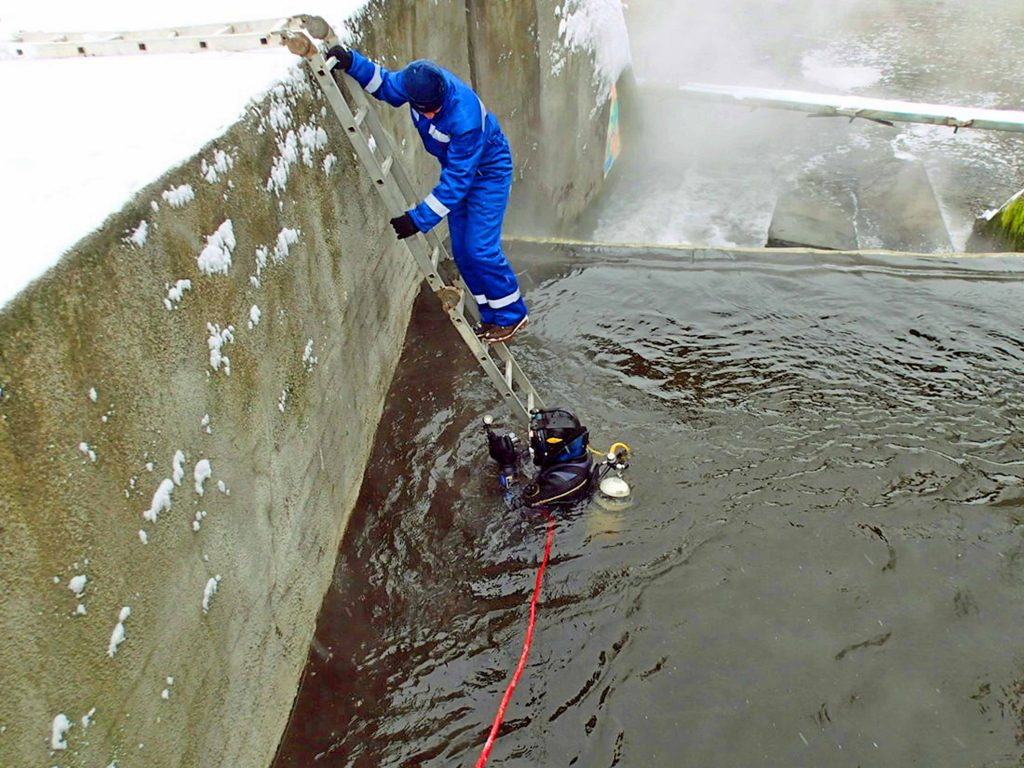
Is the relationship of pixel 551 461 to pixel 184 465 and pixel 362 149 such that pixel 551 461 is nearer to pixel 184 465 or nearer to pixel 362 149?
pixel 362 149

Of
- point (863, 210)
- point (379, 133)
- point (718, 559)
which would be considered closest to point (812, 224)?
point (863, 210)

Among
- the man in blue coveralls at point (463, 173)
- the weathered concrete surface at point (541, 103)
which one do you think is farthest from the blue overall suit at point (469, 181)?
the weathered concrete surface at point (541, 103)

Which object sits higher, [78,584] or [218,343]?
[218,343]

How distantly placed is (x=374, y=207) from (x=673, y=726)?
10.5ft

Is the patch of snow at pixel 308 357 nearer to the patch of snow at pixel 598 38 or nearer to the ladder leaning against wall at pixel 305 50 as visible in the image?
the ladder leaning against wall at pixel 305 50

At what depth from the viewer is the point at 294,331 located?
10.3ft

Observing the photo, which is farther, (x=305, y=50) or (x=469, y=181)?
(x=469, y=181)

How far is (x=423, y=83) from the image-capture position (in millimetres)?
3457

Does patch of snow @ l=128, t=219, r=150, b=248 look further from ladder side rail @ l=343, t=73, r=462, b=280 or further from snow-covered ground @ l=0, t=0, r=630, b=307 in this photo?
ladder side rail @ l=343, t=73, r=462, b=280

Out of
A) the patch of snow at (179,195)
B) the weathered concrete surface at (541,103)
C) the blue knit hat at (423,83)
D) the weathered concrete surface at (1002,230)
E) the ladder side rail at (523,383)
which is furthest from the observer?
the weathered concrete surface at (1002,230)

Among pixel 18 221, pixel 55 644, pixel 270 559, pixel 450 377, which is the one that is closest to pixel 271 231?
pixel 18 221

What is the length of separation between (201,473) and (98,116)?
1449 mm

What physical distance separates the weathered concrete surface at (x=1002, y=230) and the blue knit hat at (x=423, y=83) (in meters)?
6.93

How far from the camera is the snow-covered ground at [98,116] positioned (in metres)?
1.97
